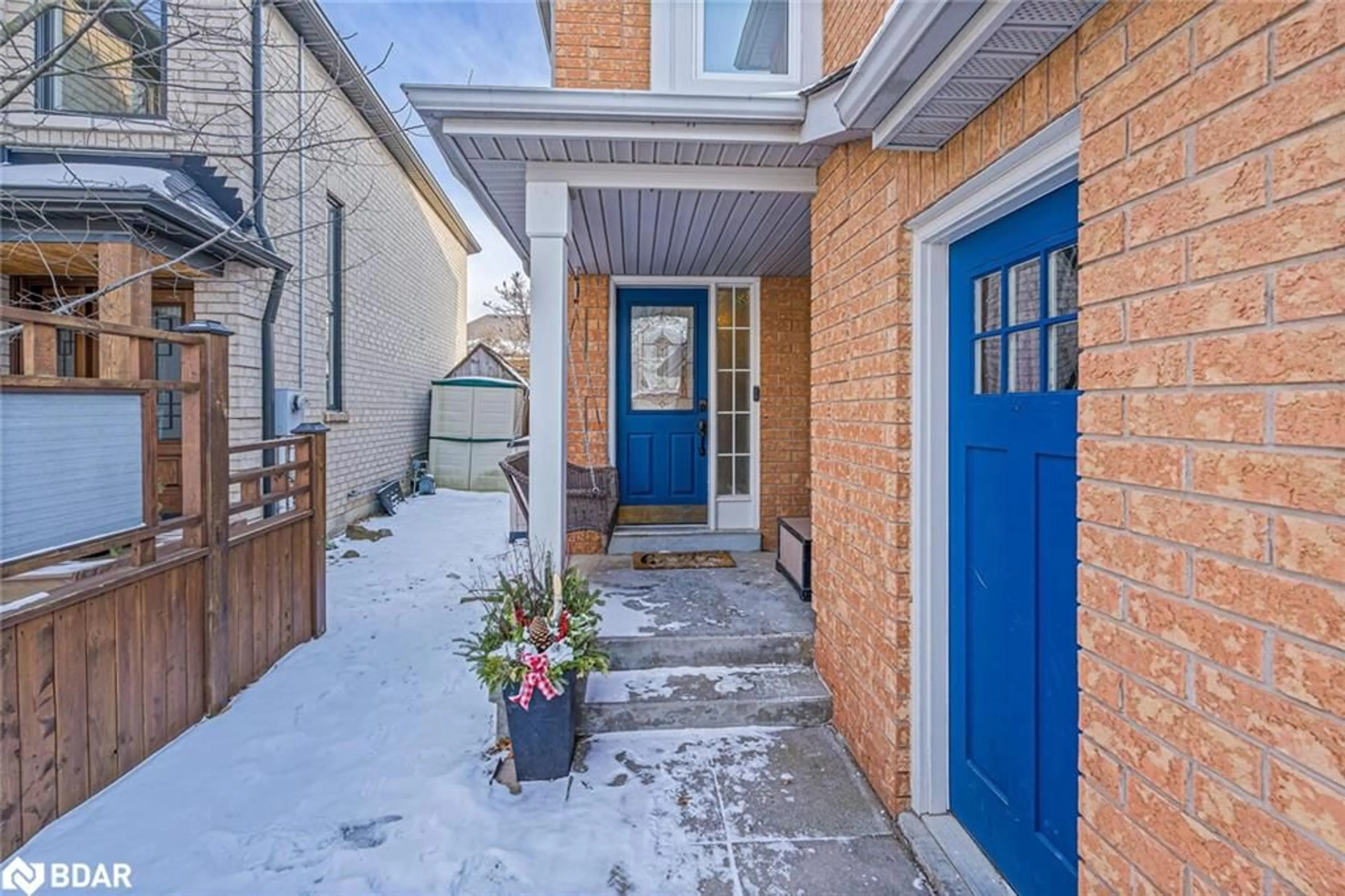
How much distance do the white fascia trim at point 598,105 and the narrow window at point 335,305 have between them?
563cm

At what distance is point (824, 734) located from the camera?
2951 mm

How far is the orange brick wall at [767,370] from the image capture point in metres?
5.31

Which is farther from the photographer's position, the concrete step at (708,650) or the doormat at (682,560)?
the doormat at (682,560)

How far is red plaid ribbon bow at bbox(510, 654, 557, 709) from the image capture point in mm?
2596

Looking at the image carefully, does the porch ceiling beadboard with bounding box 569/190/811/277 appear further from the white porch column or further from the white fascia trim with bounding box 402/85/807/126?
the white fascia trim with bounding box 402/85/807/126

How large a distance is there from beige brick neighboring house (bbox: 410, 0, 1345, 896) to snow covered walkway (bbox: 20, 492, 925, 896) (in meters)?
0.36

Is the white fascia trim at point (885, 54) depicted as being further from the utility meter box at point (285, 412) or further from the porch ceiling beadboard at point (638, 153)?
the utility meter box at point (285, 412)

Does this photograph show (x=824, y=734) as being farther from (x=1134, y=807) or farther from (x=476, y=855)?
(x=1134, y=807)

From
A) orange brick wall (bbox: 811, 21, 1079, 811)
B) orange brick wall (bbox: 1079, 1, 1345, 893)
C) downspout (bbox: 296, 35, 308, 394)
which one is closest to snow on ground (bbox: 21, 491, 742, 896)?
orange brick wall (bbox: 811, 21, 1079, 811)

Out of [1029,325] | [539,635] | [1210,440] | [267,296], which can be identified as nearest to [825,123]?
[1029,325]

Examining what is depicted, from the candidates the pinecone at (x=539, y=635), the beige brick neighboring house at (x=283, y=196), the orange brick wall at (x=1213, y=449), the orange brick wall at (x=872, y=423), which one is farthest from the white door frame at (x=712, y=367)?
the orange brick wall at (x=1213, y=449)

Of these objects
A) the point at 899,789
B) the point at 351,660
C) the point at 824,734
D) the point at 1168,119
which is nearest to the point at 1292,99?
the point at 1168,119

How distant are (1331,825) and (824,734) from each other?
2.21 metres

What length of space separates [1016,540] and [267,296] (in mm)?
6397
